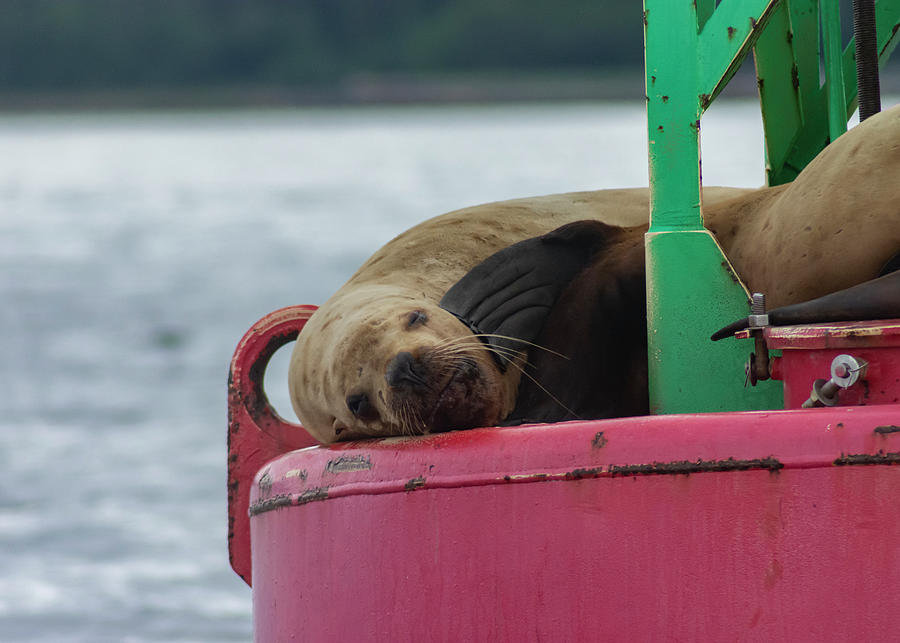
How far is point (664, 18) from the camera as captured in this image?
2.50 m

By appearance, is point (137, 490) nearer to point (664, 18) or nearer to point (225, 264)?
point (664, 18)

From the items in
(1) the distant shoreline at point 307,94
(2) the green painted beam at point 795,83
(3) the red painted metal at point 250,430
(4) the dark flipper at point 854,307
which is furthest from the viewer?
(1) the distant shoreline at point 307,94

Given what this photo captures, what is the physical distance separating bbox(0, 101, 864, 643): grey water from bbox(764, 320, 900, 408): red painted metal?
10.3ft

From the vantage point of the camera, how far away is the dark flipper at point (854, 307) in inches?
84.1

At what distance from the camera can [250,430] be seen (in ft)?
11.8

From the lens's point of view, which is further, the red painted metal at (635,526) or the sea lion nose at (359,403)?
the sea lion nose at (359,403)

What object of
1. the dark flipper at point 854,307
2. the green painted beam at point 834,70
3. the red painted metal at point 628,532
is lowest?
the red painted metal at point 628,532

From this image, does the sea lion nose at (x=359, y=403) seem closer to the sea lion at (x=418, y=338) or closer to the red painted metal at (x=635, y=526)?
the sea lion at (x=418, y=338)

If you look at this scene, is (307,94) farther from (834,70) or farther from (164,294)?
(834,70)

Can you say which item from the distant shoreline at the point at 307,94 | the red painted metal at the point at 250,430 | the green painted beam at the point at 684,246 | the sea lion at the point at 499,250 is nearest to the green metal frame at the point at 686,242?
the green painted beam at the point at 684,246

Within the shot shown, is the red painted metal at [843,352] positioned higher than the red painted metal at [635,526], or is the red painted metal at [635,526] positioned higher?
the red painted metal at [843,352]

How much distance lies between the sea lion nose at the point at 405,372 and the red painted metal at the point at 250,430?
0.86 m

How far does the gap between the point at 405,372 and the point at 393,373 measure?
0.08ft

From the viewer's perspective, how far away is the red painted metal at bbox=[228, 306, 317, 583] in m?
3.57
